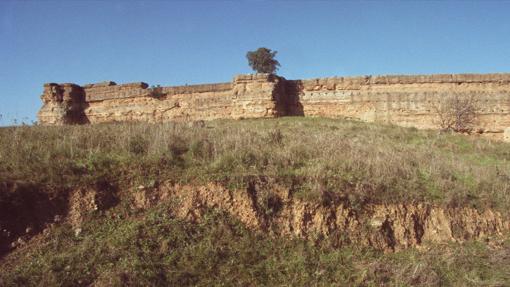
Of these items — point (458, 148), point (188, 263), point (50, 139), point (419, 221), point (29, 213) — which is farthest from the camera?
point (458, 148)

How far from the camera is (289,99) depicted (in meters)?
16.8

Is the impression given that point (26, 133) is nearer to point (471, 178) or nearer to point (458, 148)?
point (471, 178)

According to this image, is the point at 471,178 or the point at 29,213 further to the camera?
the point at 471,178

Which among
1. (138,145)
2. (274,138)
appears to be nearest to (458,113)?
(274,138)

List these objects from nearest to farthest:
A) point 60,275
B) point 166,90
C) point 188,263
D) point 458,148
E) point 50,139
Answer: point 60,275 < point 188,263 < point 50,139 < point 458,148 < point 166,90

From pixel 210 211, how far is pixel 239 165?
1.18 metres

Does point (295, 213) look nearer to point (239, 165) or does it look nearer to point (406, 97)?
point (239, 165)

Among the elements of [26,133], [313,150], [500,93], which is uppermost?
[500,93]

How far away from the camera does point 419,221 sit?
6004 mm

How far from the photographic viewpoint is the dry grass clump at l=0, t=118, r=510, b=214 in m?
5.86

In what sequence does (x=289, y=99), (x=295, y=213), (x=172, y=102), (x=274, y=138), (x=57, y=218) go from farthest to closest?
(x=172, y=102) < (x=289, y=99) < (x=274, y=138) < (x=295, y=213) < (x=57, y=218)

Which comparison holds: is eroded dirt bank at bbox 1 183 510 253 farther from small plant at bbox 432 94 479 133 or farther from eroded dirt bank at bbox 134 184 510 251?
small plant at bbox 432 94 479 133

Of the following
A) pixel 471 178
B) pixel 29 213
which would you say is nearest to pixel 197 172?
pixel 29 213

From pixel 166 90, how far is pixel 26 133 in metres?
10.4
